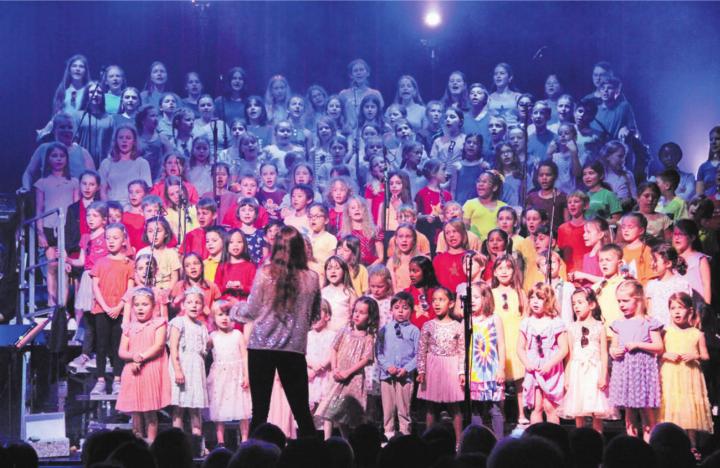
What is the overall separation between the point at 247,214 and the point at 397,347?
224cm

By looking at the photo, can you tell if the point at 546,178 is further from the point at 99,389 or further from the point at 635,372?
the point at 99,389

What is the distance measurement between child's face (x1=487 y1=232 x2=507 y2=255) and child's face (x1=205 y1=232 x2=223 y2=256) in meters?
2.31

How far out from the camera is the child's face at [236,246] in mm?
7656

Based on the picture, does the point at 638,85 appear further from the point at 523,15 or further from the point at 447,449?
the point at 447,449

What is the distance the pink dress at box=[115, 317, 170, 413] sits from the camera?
6.55 metres

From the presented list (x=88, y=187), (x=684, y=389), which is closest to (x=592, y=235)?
(x=684, y=389)

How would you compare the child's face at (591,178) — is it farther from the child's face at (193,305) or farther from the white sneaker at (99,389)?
the white sneaker at (99,389)

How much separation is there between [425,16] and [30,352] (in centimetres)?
555

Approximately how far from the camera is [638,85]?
9820 millimetres

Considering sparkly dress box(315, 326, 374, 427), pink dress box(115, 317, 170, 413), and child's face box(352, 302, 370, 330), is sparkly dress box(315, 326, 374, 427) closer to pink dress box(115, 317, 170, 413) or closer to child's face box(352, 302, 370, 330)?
child's face box(352, 302, 370, 330)

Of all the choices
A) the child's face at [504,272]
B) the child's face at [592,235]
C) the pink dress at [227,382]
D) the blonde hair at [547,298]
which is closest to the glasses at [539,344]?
the blonde hair at [547,298]

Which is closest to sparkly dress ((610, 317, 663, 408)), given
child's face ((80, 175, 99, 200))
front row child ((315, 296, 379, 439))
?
front row child ((315, 296, 379, 439))

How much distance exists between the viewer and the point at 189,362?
22.5ft

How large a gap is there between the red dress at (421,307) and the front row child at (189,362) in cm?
165
